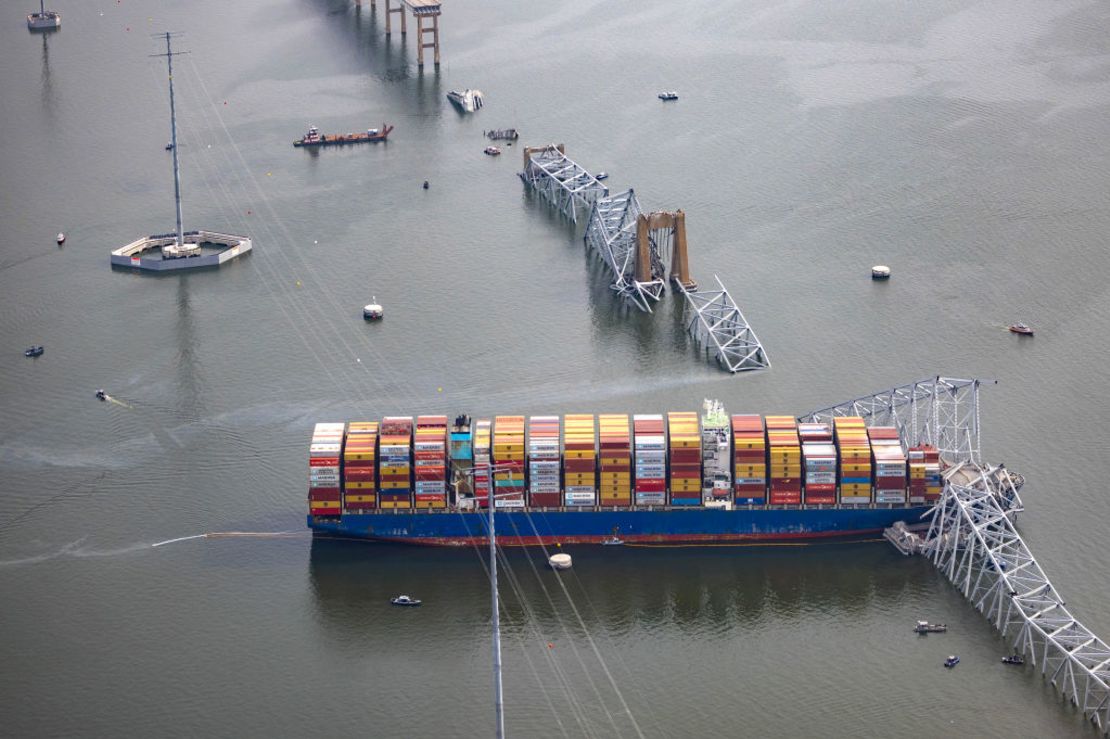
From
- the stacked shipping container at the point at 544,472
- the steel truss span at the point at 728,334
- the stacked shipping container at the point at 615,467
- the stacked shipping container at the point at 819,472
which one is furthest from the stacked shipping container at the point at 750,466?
the steel truss span at the point at 728,334

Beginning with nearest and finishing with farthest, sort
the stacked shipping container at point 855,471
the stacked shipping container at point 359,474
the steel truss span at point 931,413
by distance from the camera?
1. the stacked shipping container at point 855,471
2. the stacked shipping container at point 359,474
3. the steel truss span at point 931,413

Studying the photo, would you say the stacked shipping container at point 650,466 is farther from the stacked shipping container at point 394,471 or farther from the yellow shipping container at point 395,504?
the yellow shipping container at point 395,504

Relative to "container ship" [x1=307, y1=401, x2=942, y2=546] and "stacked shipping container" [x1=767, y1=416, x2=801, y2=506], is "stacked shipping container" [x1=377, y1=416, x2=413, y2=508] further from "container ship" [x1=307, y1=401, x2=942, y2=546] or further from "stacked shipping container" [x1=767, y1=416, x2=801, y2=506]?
"stacked shipping container" [x1=767, y1=416, x2=801, y2=506]

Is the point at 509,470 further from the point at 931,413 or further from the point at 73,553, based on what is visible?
the point at 931,413

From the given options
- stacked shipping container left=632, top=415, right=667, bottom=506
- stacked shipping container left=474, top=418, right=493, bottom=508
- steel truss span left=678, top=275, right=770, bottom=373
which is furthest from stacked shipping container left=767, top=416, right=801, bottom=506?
steel truss span left=678, top=275, right=770, bottom=373

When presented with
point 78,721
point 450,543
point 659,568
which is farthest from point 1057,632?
point 78,721
